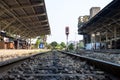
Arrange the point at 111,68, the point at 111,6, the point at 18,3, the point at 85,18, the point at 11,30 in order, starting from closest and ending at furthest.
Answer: the point at 111,68
the point at 18,3
the point at 111,6
the point at 11,30
the point at 85,18

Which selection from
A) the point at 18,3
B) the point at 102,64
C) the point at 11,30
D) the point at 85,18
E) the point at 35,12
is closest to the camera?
the point at 102,64

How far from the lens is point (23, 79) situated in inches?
142

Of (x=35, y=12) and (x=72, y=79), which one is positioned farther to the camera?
(x=35, y=12)

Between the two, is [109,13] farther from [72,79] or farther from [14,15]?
[72,79]

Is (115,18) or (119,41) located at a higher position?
(115,18)

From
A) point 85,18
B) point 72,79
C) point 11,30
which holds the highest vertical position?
point 85,18

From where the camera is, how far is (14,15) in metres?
22.5

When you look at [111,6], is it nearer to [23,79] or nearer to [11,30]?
[11,30]

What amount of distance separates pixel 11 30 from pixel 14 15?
36.1 feet

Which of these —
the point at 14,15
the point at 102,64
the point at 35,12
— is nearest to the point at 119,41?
the point at 35,12

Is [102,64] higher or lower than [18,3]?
lower

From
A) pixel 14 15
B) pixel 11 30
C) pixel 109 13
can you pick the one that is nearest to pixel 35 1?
pixel 14 15

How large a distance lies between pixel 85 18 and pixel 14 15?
240 ft

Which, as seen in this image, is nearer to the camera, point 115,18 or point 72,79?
point 72,79
